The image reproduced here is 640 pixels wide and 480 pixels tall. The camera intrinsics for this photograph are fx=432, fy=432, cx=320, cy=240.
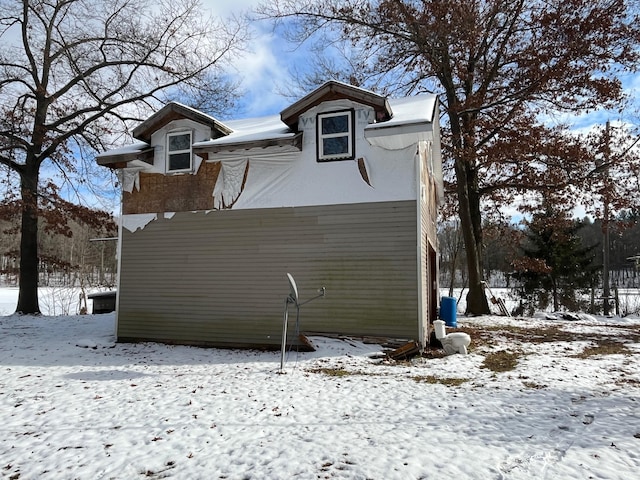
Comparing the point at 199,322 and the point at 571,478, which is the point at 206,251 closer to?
the point at 199,322

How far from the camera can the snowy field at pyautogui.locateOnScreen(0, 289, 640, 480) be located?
3730 millimetres

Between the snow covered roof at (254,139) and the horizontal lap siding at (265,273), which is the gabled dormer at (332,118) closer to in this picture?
the snow covered roof at (254,139)

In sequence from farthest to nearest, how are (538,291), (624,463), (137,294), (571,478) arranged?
(538,291) < (137,294) < (624,463) < (571,478)

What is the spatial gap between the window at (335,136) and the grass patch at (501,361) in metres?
4.88

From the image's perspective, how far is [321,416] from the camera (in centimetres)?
499

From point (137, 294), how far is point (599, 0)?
55.7 ft

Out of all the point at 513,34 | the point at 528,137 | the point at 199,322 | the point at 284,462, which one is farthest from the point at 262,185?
the point at 513,34

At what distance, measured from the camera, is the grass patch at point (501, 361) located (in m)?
7.50

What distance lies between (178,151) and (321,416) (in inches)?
303

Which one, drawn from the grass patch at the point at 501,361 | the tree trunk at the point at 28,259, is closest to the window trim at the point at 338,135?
the grass patch at the point at 501,361

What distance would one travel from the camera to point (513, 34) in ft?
53.0

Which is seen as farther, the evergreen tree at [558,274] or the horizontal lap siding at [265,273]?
the evergreen tree at [558,274]

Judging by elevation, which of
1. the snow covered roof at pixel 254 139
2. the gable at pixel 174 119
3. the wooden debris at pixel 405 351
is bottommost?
the wooden debris at pixel 405 351

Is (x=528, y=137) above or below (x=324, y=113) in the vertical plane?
above
